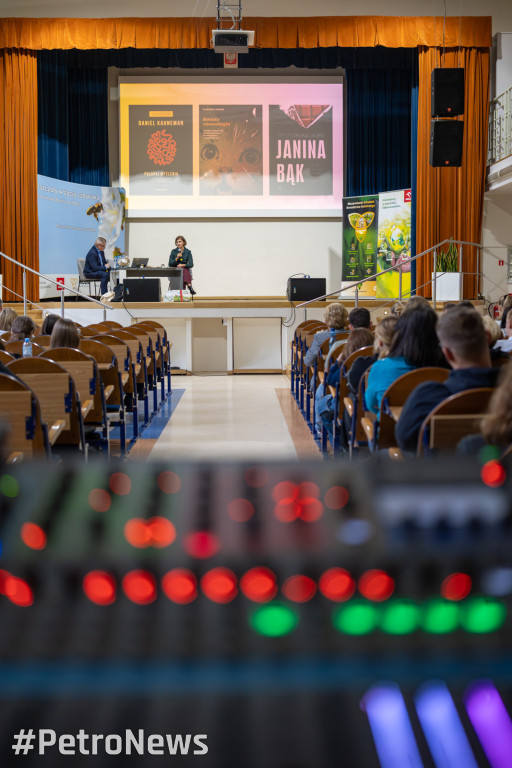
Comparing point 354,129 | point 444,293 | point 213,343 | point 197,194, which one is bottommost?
point 213,343

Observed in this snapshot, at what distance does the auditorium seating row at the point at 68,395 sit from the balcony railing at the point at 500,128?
648 cm

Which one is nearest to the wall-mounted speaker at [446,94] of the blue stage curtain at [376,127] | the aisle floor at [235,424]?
the blue stage curtain at [376,127]

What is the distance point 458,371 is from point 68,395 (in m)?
1.79

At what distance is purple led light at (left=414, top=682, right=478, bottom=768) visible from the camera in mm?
492

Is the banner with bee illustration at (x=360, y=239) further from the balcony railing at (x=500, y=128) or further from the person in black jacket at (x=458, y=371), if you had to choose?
the person in black jacket at (x=458, y=371)

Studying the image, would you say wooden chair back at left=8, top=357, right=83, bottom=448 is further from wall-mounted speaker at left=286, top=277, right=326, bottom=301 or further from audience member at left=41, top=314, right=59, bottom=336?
wall-mounted speaker at left=286, top=277, right=326, bottom=301

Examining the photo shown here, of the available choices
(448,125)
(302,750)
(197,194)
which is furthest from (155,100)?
(302,750)

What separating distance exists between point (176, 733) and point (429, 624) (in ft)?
0.59

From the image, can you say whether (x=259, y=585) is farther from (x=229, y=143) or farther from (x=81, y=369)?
(x=229, y=143)

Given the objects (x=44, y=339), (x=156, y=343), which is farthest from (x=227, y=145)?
(x=44, y=339)

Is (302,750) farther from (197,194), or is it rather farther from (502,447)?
(197,194)

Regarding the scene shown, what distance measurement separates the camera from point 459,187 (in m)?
10.9

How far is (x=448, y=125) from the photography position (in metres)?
9.10

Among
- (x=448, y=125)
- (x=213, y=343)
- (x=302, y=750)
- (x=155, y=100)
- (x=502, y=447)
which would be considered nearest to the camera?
(x=302, y=750)
